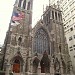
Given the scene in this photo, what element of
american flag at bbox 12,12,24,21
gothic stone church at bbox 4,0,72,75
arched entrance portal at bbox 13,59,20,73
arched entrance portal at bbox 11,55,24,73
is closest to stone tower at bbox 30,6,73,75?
gothic stone church at bbox 4,0,72,75

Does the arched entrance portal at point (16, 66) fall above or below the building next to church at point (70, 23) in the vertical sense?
below

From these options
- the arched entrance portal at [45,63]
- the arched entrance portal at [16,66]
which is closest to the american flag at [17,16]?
the arched entrance portal at [16,66]

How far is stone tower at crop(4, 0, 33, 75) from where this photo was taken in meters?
30.8

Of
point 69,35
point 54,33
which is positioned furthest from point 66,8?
point 54,33

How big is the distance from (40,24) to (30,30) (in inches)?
183

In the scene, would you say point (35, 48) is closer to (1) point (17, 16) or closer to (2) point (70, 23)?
(1) point (17, 16)

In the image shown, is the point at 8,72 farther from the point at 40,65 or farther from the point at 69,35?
the point at 69,35

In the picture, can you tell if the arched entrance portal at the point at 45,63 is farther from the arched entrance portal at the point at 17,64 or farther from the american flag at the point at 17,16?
the american flag at the point at 17,16

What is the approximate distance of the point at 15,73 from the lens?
2981 centimetres

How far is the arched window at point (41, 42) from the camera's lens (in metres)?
35.7

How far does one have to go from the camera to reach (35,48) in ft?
116

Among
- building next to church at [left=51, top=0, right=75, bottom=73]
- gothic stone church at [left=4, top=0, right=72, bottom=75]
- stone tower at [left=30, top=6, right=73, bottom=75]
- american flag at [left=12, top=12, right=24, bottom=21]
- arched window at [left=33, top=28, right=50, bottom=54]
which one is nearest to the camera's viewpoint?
gothic stone church at [left=4, top=0, right=72, bottom=75]

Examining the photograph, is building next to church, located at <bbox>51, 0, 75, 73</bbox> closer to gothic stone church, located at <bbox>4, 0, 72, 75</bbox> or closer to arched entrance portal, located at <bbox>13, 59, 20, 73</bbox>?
gothic stone church, located at <bbox>4, 0, 72, 75</bbox>

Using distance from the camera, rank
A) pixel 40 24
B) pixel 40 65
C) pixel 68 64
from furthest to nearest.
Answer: pixel 40 24
pixel 68 64
pixel 40 65
